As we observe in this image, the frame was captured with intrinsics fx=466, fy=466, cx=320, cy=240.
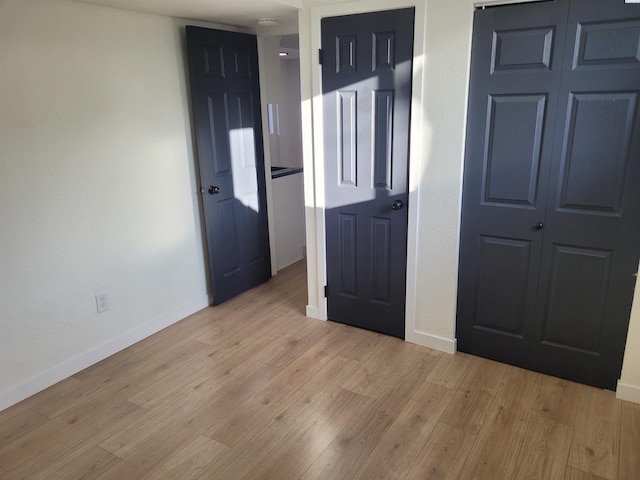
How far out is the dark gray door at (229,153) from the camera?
326 centimetres

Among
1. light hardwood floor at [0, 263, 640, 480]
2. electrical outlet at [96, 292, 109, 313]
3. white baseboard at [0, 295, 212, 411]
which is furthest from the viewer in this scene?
electrical outlet at [96, 292, 109, 313]

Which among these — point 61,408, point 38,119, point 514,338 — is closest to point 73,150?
point 38,119

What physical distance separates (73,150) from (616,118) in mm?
2813

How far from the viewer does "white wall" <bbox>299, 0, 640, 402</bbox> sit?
2.47m

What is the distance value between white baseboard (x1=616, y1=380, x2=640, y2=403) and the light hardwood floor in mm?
48

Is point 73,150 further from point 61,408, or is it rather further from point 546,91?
point 546,91

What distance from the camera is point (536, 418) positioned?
90.7 inches

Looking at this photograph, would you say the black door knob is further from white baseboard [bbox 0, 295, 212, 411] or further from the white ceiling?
white baseboard [bbox 0, 295, 212, 411]

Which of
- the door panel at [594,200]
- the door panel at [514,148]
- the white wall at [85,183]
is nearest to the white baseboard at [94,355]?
the white wall at [85,183]

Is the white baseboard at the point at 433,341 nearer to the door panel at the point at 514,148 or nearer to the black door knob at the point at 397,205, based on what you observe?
the black door knob at the point at 397,205

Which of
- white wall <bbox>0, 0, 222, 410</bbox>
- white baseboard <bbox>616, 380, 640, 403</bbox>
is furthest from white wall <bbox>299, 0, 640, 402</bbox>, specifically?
white wall <bbox>0, 0, 222, 410</bbox>

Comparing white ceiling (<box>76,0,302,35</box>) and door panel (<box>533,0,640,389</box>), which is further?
white ceiling (<box>76,0,302,35</box>)

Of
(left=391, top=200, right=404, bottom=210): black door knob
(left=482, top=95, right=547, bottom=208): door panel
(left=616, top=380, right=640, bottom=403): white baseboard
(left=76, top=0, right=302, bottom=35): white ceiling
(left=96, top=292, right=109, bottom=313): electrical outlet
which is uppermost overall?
(left=76, top=0, right=302, bottom=35): white ceiling

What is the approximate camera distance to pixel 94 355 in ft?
9.48
